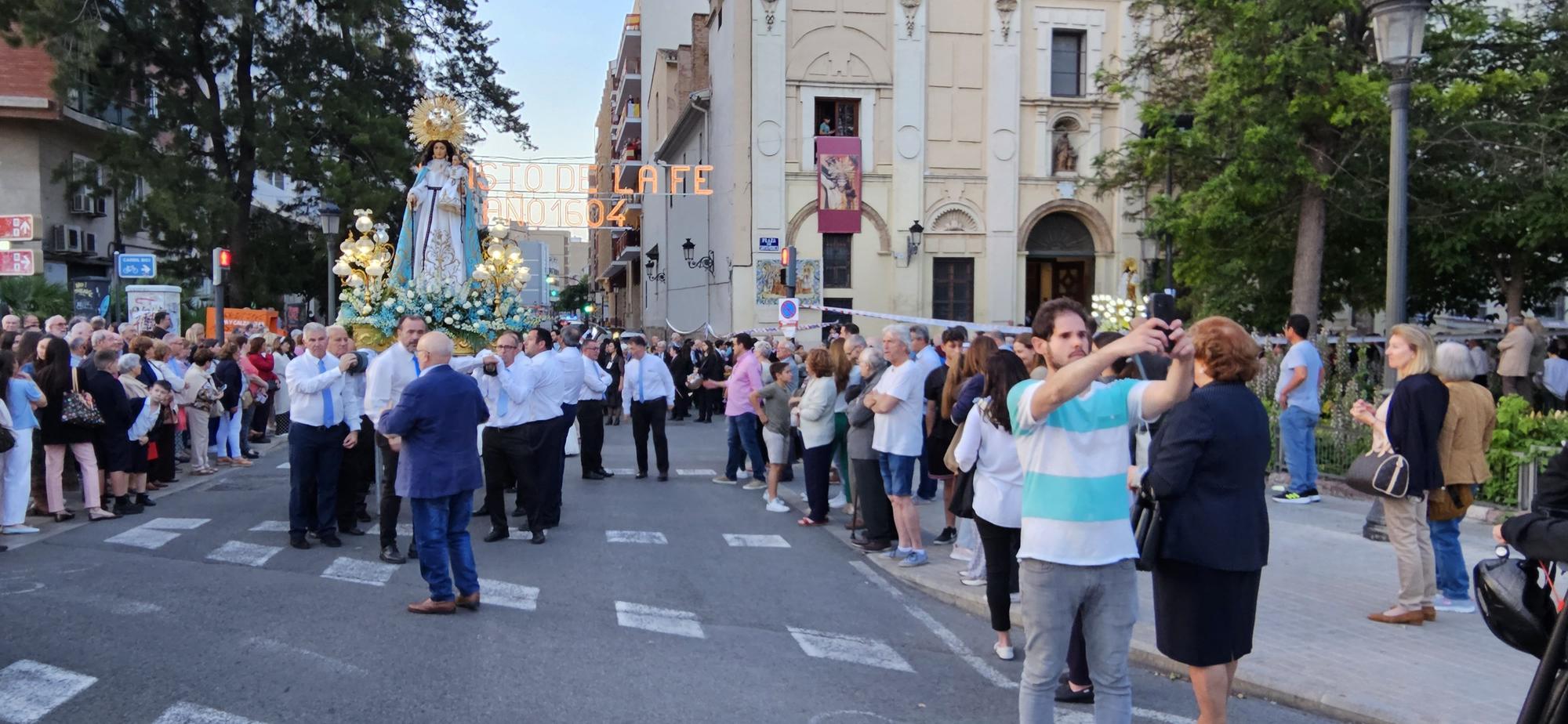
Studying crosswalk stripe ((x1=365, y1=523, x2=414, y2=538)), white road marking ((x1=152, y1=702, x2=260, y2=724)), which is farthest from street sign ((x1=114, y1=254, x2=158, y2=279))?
white road marking ((x1=152, y1=702, x2=260, y2=724))

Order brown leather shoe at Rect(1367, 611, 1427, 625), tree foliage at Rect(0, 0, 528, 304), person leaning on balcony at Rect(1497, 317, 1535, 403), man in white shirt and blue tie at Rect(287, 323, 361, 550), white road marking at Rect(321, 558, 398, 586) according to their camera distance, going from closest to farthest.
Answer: brown leather shoe at Rect(1367, 611, 1427, 625) < white road marking at Rect(321, 558, 398, 586) < man in white shirt and blue tie at Rect(287, 323, 361, 550) < person leaning on balcony at Rect(1497, 317, 1535, 403) < tree foliage at Rect(0, 0, 528, 304)

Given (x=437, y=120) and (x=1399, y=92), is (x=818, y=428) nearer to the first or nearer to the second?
(x=1399, y=92)

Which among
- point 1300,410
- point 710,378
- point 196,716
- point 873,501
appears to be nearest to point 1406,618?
point 873,501

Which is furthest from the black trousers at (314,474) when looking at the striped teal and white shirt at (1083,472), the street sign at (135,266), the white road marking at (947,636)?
the street sign at (135,266)

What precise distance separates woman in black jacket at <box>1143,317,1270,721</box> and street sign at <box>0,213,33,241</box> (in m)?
16.4

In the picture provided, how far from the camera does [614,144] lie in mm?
76438

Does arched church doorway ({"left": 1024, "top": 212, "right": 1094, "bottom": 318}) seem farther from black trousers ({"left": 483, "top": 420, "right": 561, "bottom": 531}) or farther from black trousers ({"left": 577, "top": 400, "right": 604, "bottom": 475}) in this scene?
black trousers ({"left": 483, "top": 420, "right": 561, "bottom": 531})

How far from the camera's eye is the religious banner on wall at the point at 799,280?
32.2 m

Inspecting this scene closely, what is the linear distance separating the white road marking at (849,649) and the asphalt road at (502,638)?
21mm

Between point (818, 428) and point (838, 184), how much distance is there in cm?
2182

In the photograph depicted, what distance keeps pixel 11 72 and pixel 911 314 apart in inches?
972

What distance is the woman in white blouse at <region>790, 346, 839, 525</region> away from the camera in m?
10.9

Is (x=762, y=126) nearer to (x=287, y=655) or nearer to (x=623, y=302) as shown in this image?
(x=287, y=655)

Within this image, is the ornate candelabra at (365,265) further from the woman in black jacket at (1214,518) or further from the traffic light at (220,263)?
the woman in black jacket at (1214,518)
